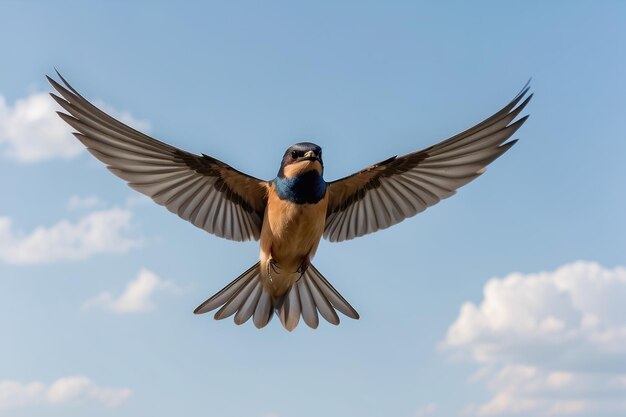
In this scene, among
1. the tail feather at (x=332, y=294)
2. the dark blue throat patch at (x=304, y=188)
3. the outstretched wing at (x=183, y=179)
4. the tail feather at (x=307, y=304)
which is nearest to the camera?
the dark blue throat patch at (x=304, y=188)

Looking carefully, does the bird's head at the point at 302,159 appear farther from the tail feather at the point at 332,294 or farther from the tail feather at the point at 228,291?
the tail feather at the point at 332,294

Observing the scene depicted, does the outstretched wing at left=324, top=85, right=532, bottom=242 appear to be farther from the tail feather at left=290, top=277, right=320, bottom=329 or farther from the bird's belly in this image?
the bird's belly

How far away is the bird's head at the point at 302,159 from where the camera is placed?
30.1 ft

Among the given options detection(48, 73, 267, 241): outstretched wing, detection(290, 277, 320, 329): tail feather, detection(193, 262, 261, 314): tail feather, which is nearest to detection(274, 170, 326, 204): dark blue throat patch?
detection(48, 73, 267, 241): outstretched wing

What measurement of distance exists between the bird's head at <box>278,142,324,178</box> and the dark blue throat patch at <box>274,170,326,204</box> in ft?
0.20

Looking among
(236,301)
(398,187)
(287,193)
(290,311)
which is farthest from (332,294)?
(287,193)

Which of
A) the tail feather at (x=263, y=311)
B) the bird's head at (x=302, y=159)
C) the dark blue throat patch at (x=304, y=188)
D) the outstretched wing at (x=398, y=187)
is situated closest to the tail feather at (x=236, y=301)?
the tail feather at (x=263, y=311)

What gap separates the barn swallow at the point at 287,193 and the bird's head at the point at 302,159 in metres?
0.01

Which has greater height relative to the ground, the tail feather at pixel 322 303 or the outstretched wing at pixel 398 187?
the outstretched wing at pixel 398 187

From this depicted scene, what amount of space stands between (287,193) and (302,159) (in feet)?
1.63

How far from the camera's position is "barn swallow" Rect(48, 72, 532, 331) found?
9.43m

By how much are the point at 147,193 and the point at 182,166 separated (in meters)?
0.62

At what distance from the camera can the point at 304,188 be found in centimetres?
932

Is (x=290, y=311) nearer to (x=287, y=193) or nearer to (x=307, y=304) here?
(x=307, y=304)
